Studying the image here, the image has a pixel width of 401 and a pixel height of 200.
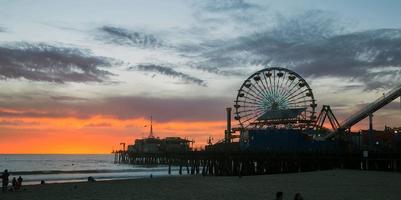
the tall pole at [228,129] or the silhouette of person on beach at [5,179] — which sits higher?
the tall pole at [228,129]

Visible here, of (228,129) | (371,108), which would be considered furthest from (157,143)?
(371,108)

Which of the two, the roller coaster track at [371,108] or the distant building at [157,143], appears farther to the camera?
the distant building at [157,143]

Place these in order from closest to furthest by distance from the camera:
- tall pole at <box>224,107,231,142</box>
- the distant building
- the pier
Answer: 1. the pier
2. tall pole at <box>224,107,231,142</box>
3. the distant building

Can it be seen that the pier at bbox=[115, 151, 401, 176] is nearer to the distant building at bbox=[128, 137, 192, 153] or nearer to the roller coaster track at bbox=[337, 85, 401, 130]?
the roller coaster track at bbox=[337, 85, 401, 130]

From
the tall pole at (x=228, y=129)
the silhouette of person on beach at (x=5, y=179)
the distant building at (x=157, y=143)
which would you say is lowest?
the silhouette of person on beach at (x=5, y=179)

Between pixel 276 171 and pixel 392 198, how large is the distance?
3611 centimetres

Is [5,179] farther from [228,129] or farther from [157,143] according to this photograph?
[157,143]

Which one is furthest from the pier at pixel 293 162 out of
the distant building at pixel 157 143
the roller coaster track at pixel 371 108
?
the distant building at pixel 157 143

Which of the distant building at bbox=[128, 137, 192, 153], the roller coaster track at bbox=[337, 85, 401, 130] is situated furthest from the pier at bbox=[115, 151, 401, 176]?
the distant building at bbox=[128, 137, 192, 153]

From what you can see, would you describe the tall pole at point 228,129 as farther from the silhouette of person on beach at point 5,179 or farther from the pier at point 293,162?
the silhouette of person on beach at point 5,179

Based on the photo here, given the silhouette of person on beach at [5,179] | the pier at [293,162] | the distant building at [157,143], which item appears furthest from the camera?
the distant building at [157,143]

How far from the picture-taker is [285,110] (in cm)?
8406

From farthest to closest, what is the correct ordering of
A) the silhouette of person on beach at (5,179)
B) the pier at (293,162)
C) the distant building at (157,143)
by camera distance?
the distant building at (157,143)
the pier at (293,162)
the silhouette of person on beach at (5,179)

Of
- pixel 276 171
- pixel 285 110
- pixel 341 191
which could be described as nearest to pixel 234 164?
pixel 276 171
